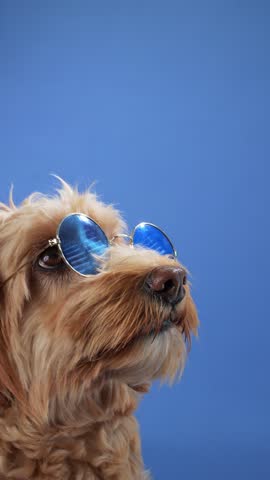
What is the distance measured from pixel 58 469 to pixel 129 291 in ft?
1.49

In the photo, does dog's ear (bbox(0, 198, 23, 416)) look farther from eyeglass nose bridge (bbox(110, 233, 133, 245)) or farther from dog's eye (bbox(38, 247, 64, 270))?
eyeglass nose bridge (bbox(110, 233, 133, 245))

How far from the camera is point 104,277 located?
146 cm

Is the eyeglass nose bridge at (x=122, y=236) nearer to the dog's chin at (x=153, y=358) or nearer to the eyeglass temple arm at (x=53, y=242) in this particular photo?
the eyeglass temple arm at (x=53, y=242)

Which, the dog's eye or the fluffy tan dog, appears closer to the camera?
the fluffy tan dog

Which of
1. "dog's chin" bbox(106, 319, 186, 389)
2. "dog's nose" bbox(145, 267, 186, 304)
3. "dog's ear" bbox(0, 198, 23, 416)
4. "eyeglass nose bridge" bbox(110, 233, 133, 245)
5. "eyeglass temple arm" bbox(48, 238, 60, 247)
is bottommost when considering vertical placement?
"dog's ear" bbox(0, 198, 23, 416)

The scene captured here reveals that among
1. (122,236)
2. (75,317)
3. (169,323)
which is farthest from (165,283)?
(122,236)

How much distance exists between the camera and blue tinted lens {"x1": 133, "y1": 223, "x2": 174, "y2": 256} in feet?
5.66

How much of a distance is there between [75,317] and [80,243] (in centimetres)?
20

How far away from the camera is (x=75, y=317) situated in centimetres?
142

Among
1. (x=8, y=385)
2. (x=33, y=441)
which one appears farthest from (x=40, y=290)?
(x=33, y=441)

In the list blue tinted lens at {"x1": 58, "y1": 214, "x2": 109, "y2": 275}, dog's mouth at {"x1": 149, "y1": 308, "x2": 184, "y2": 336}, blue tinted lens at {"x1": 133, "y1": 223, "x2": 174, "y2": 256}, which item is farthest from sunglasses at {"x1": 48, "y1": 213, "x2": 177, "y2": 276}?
dog's mouth at {"x1": 149, "y1": 308, "x2": 184, "y2": 336}

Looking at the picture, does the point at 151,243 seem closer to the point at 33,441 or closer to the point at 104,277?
the point at 104,277

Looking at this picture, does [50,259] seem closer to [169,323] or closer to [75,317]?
[75,317]

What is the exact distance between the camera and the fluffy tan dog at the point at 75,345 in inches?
54.9
